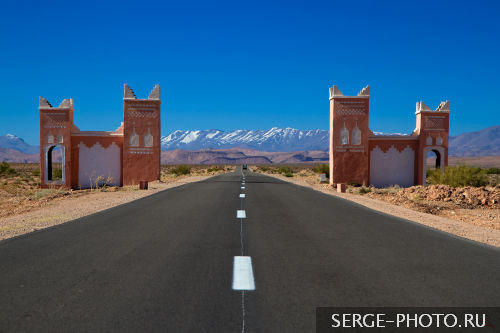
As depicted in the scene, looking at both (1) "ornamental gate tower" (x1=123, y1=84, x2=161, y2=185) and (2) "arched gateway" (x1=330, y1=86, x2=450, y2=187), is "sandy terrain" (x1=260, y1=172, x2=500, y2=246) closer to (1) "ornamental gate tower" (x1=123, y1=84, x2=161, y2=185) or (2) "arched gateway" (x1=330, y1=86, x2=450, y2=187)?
(2) "arched gateway" (x1=330, y1=86, x2=450, y2=187)

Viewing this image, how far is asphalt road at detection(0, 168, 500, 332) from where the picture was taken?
4.00 m

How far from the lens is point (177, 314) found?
4.04m

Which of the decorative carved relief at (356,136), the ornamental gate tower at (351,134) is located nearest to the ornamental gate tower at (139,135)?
the ornamental gate tower at (351,134)

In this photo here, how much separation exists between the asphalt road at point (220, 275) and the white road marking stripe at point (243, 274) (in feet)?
0.34

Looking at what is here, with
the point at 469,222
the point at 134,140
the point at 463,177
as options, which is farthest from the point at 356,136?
the point at 469,222

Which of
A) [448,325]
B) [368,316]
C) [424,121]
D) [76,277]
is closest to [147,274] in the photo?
[76,277]

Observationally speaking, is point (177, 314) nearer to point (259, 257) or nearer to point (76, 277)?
point (76, 277)

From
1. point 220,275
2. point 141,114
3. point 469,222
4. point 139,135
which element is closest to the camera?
point 220,275

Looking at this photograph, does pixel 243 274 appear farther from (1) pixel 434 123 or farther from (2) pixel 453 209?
(1) pixel 434 123

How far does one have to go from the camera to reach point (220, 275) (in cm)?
547

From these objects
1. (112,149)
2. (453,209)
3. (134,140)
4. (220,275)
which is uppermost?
(134,140)

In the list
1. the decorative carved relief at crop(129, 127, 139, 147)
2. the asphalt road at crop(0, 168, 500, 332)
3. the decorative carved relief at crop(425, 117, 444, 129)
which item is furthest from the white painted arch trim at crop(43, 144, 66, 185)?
the decorative carved relief at crop(425, 117, 444, 129)

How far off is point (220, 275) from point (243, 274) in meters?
0.30

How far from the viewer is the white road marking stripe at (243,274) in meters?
4.96
